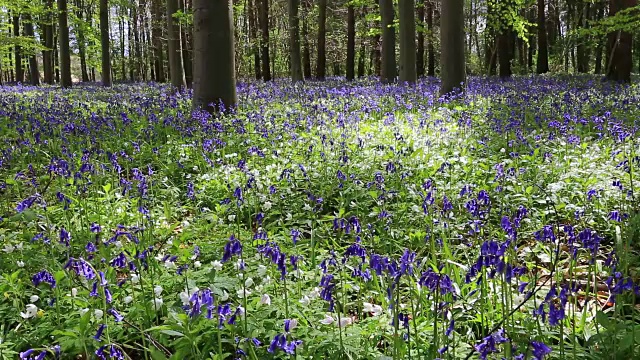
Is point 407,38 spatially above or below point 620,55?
above

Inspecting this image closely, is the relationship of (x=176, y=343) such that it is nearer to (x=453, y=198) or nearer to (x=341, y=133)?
(x=453, y=198)

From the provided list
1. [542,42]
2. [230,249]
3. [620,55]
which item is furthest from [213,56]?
[542,42]

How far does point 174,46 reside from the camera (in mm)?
13086

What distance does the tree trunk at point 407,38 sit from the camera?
1369 centimetres

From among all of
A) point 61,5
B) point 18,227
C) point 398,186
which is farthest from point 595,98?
point 61,5

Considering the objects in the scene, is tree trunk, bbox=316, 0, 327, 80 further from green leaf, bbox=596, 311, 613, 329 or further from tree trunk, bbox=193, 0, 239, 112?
green leaf, bbox=596, 311, 613, 329

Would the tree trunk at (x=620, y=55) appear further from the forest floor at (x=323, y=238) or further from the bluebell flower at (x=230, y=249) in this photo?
the bluebell flower at (x=230, y=249)

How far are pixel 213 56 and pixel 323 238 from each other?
17.9ft

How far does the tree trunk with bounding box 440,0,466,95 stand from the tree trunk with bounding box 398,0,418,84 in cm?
321

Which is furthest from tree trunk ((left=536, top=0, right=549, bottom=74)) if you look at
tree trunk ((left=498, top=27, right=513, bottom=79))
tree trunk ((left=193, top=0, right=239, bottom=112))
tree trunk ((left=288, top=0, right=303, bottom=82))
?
tree trunk ((left=193, top=0, right=239, bottom=112))

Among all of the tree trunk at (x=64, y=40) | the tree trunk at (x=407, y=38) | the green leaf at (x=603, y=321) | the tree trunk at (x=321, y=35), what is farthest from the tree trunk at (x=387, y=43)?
the green leaf at (x=603, y=321)

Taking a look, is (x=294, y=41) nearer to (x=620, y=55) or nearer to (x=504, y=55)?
(x=504, y=55)

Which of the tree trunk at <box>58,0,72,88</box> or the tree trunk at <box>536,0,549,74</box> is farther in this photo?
the tree trunk at <box>536,0,549,74</box>

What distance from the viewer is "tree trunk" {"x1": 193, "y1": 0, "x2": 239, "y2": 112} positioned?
26.1ft
